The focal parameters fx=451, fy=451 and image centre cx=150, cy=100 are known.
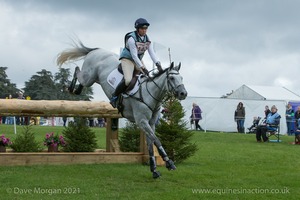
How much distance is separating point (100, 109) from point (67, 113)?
756 millimetres

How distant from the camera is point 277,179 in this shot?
8391 millimetres

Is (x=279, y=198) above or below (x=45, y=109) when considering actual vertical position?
below

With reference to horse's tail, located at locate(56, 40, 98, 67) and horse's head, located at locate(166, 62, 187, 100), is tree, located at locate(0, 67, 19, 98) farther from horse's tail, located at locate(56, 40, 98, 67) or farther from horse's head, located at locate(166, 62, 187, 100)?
horse's head, located at locate(166, 62, 187, 100)

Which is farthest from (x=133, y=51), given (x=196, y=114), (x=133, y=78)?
(x=196, y=114)

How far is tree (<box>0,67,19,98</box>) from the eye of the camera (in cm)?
5814

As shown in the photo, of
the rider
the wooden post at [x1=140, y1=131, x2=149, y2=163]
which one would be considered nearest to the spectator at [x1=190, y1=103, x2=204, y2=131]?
the wooden post at [x1=140, y1=131, x2=149, y2=163]

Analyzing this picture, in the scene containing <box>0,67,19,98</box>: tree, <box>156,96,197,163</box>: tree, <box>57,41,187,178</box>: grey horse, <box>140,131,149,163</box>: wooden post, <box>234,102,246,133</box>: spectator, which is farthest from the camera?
<box>0,67,19,98</box>: tree

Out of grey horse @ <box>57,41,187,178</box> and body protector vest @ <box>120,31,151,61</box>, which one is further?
body protector vest @ <box>120,31,151,61</box>

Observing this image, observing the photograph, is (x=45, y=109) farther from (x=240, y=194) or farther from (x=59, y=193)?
(x=240, y=194)

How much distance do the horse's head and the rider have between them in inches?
15.2

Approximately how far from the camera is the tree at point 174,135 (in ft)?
Answer: 34.4

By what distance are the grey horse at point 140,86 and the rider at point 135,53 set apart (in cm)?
23

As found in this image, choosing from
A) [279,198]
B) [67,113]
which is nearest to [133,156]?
[67,113]

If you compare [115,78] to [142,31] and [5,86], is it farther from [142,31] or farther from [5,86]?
[5,86]
